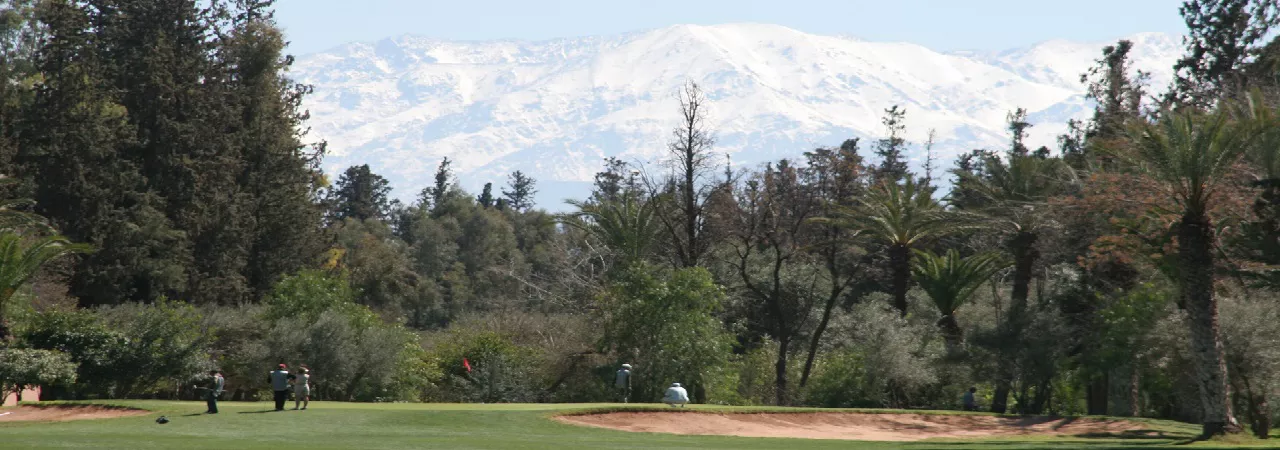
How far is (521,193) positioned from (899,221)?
12660 cm

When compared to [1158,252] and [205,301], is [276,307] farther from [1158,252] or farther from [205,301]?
[1158,252]

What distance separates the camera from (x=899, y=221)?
4550cm

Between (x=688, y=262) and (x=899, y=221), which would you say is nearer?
(x=899, y=221)

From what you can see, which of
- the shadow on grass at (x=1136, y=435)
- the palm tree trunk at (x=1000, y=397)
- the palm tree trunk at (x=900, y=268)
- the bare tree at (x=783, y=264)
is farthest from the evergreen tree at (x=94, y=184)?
the shadow on grass at (x=1136, y=435)

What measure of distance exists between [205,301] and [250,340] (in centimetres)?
1121

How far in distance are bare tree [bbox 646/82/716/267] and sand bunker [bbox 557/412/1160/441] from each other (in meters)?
14.2

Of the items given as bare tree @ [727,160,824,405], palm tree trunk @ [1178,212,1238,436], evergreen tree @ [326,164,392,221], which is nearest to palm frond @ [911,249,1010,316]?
bare tree @ [727,160,824,405]

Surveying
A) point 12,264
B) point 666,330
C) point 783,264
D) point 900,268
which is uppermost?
point 783,264

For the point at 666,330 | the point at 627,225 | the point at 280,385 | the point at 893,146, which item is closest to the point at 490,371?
the point at 627,225

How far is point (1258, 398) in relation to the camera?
32.3 metres

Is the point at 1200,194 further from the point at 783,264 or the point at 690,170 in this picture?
the point at 783,264

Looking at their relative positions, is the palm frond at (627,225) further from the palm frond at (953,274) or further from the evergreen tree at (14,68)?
the evergreen tree at (14,68)

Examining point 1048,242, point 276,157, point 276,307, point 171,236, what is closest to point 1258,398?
point 1048,242

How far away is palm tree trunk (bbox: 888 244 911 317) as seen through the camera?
46219mm
